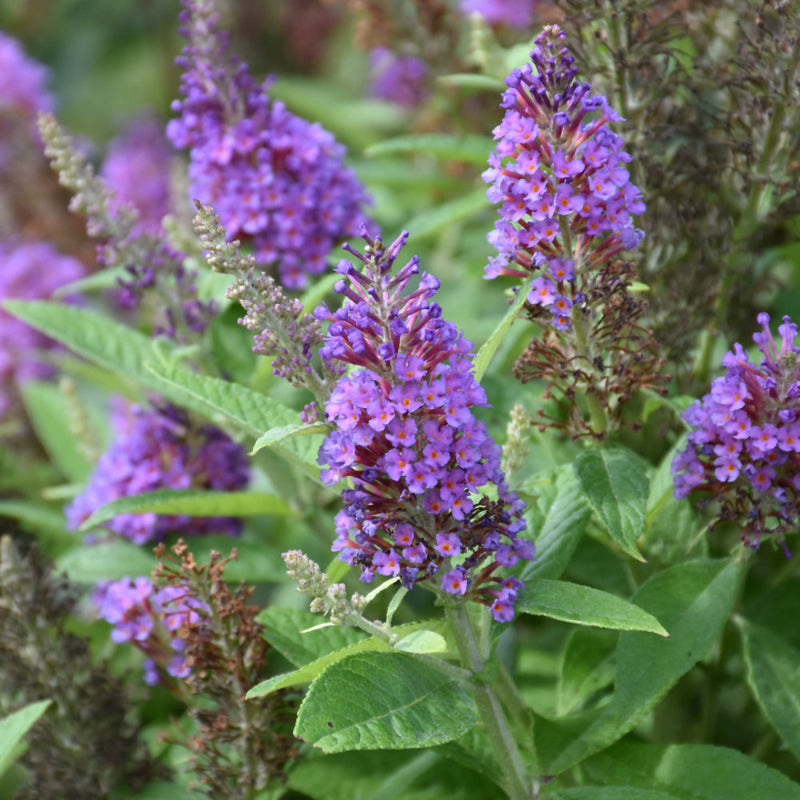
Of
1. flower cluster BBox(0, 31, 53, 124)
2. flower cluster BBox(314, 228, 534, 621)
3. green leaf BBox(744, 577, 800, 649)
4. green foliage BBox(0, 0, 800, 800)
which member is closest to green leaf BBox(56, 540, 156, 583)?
green foliage BBox(0, 0, 800, 800)

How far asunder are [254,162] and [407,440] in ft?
3.23

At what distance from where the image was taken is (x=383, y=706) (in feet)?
4.27

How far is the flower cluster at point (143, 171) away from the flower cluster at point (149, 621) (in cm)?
206

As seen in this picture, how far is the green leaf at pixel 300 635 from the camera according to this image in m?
1.62

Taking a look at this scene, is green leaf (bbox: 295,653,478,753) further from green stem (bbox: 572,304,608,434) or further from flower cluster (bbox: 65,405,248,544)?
flower cluster (bbox: 65,405,248,544)

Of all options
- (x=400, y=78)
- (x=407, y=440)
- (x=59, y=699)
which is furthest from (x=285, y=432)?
(x=400, y=78)

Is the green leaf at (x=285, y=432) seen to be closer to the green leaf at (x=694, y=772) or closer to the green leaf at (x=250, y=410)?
the green leaf at (x=250, y=410)

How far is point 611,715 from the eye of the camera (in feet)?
5.28

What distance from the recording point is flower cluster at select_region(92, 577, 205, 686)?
5.77 feet

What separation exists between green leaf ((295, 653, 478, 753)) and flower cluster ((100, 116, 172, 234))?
8.44ft

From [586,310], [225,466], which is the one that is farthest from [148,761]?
[586,310]

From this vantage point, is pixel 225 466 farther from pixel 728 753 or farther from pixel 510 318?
pixel 728 753

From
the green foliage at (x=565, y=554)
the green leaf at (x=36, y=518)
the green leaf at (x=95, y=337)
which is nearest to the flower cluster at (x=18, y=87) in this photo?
the green foliage at (x=565, y=554)

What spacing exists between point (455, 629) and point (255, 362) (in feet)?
2.93
